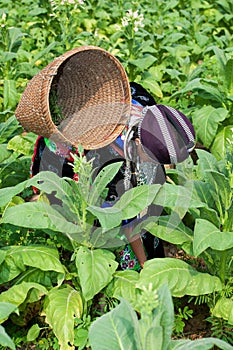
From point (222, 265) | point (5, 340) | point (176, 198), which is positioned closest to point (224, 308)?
point (222, 265)

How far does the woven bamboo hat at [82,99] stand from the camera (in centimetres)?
357

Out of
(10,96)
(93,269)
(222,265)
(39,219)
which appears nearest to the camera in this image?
(93,269)

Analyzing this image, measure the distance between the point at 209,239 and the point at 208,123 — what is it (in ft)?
6.82

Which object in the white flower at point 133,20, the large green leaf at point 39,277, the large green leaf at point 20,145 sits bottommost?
the large green leaf at point 39,277

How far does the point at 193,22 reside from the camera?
25.4ft

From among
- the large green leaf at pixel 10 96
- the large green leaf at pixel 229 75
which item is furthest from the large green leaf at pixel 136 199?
the large green leaf at pixel 10 96

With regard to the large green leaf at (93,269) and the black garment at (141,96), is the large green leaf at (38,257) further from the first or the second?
the black garment at (141,96)

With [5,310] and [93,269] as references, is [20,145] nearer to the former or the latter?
[93,269]

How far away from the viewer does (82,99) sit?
414cm

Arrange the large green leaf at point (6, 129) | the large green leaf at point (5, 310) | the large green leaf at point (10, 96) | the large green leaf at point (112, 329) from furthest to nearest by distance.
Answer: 1. the large green leaf at point (10, 96)
2. the large green leaf at point (6, 129)
3. the large green leaf at point (5, 310)
4. the large green leaf at point (112, 329)

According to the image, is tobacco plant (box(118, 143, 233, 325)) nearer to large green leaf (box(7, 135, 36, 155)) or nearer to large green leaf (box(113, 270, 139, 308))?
large green leaf (box(113, 270, 139, 308))

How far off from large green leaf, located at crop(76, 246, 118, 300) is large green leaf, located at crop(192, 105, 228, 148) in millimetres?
2022

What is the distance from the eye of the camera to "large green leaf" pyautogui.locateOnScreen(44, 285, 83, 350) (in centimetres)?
344

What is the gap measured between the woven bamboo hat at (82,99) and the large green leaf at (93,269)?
67 cm
